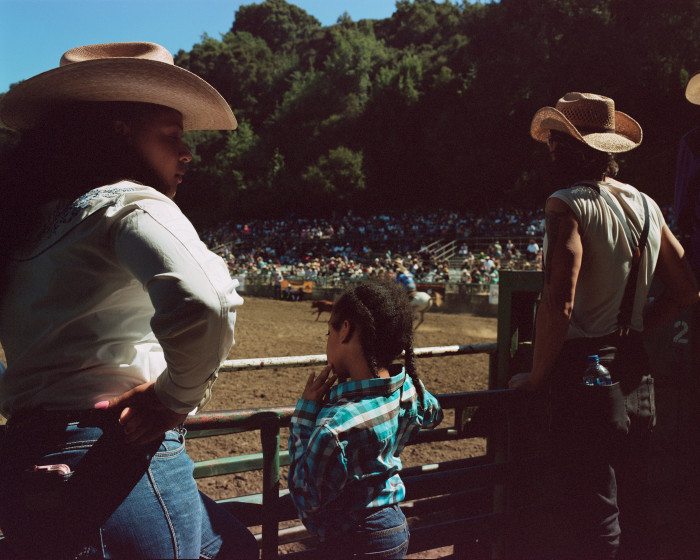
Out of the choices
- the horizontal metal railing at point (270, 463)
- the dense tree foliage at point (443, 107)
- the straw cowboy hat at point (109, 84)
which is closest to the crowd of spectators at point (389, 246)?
the dense tree foliage at point (443, 107)

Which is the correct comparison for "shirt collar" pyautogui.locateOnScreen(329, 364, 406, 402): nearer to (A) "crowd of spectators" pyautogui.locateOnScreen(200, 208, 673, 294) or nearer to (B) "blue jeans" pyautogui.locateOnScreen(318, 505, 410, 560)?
(B) "blue jeans" pyautogui.locateOnScreen(318, 505, 410, 560)

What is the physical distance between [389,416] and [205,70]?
8863 cm

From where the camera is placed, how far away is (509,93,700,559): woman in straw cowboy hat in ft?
6.30

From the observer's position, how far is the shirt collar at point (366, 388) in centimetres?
154

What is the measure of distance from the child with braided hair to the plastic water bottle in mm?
627

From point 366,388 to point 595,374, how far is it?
2.91ft

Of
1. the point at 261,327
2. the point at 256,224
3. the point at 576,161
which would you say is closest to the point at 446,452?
the point at 576,161

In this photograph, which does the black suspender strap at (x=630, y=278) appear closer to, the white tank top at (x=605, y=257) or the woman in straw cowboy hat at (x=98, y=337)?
the white tank top at (x=605, y=257)

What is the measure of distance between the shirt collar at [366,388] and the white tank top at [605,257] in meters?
0.81

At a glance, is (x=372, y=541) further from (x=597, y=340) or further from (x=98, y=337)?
(x=597, y=340)

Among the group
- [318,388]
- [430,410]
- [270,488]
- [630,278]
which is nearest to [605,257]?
[630,278]

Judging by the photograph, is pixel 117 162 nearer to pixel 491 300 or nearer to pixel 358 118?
pixel 491 300

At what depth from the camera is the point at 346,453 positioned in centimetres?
147

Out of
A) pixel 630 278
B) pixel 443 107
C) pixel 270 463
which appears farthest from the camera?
pixel 443 107
